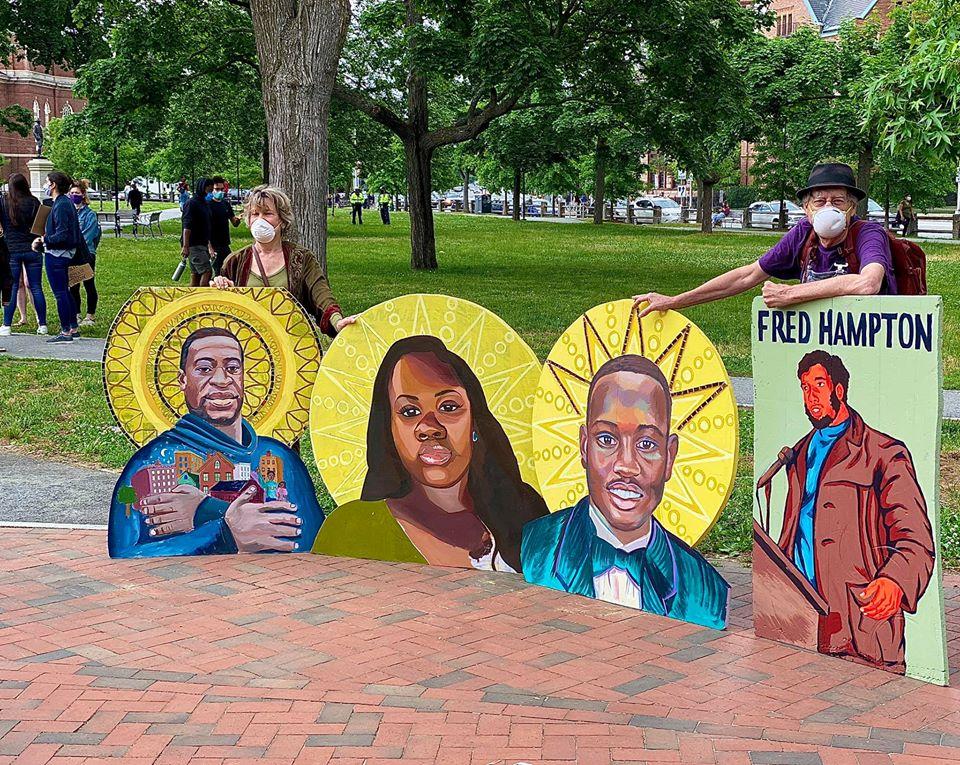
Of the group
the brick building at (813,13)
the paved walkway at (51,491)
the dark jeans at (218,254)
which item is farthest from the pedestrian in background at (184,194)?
the brick building at (813,13)

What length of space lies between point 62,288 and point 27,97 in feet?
241

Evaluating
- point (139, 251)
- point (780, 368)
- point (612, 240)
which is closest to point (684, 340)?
point (780, 368)

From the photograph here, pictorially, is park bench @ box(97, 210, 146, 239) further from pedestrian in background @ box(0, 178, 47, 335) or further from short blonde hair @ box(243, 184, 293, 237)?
short blonde hair @ box(243, 184, 293, 237)

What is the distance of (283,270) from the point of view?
22.4 feet

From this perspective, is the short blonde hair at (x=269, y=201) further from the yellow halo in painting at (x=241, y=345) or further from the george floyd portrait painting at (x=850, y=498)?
the george floyd portrait painting at (x=850, y=498)

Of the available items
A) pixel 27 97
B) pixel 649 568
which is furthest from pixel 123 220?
pixel 27 97

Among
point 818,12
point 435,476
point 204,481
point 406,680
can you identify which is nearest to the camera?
point 406,680

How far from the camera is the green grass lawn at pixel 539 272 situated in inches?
599

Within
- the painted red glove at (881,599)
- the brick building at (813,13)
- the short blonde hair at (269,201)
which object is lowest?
the painted red glove at (881,599)

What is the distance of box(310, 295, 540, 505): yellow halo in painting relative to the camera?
20.1ft

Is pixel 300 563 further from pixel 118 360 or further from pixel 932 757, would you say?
pixel 932 757

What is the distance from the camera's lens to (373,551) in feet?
21.1

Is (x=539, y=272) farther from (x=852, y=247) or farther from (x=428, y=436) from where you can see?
(x=852, y=247)

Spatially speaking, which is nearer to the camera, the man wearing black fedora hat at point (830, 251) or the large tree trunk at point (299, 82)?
the man wearing black fedora hat at point (830, 251)
